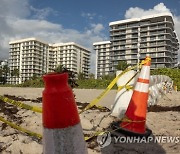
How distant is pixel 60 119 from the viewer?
1.76 meters

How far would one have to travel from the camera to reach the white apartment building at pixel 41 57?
5832 inches

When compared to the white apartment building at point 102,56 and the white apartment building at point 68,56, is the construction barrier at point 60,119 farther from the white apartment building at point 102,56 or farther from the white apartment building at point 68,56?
the white apartment building at point 68,56

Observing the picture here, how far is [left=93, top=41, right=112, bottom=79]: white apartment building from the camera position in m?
139

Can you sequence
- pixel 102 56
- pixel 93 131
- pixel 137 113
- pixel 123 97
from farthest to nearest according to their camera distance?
pixel 102 56 → pixel 123 97 → pixel 93 131 → pixel 137 113

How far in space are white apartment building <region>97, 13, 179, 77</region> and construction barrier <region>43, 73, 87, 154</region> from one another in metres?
99.2

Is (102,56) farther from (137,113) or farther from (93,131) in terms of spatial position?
(137,113)

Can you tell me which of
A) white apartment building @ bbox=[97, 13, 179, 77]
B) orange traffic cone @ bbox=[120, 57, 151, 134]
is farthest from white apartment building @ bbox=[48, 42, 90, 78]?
orange traffic cone @ bbox=[120, 57, 151, 134]

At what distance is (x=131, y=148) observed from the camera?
168 inches

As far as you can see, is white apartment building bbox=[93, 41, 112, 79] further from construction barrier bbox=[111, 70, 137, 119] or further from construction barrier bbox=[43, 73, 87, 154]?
construction barrier bbox=[43, 73, 87, 154]

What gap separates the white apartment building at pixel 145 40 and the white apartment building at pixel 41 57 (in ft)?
139

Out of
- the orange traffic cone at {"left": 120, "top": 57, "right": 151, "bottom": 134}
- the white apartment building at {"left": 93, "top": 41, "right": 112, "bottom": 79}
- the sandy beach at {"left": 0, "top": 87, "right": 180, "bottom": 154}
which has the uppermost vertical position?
the white apartment building at {"left": 93, "top": 41, "right": 112, "bottom": 79}

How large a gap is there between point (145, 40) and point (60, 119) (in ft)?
358

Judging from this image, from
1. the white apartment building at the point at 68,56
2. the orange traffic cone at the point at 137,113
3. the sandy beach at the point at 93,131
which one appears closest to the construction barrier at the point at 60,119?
the sandy beach at the point at 93,131

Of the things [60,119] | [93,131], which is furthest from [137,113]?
[60,119]
